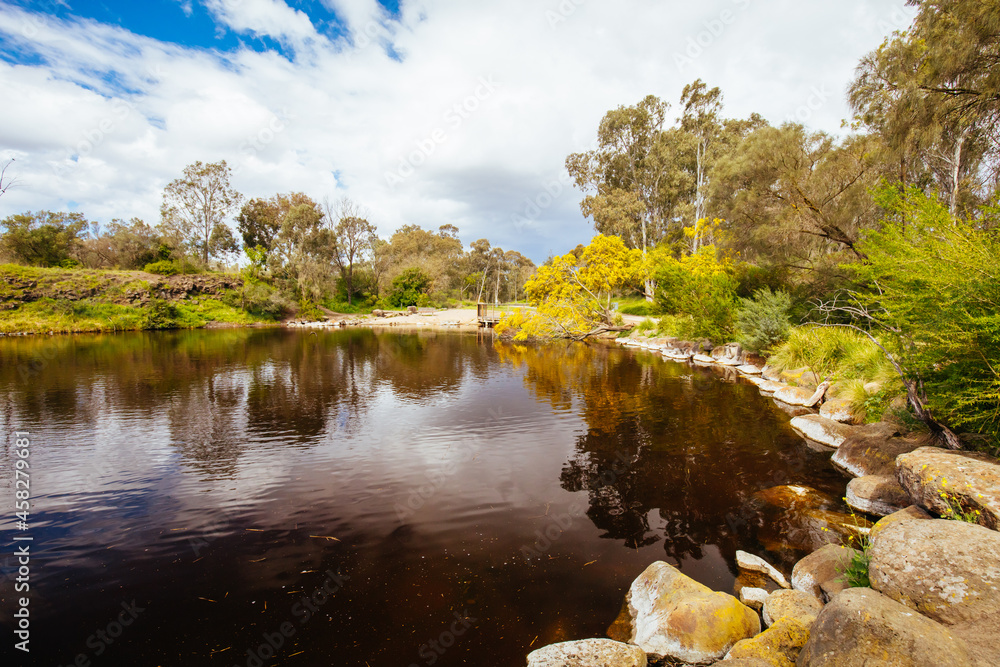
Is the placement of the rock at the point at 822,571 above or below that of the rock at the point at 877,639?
below

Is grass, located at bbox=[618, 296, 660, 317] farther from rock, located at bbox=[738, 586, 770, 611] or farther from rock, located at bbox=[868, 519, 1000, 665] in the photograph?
rock, located at bbox=[868, 519, 1000, 665]

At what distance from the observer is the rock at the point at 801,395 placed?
37.5 feet

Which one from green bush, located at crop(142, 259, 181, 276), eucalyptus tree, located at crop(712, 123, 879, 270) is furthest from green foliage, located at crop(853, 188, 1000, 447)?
green bush, located at crop(142, 259, 181, 276)

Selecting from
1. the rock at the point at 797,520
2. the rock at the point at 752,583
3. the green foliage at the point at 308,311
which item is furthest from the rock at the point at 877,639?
the green foliage at the point at 308,311

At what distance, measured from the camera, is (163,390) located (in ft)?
45.2

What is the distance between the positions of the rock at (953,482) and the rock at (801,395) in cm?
666

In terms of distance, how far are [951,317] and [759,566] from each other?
456 cm

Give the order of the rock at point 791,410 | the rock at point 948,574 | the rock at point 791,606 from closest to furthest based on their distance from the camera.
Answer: the rock at point 948,574, the rock at point 791,606, the rock at point 791,410

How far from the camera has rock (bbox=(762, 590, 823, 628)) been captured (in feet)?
11.3

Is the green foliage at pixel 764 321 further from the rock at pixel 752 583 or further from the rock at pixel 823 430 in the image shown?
the rock at pixel 752 583

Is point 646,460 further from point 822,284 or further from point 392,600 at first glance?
point 822,284

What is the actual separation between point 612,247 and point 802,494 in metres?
20.6

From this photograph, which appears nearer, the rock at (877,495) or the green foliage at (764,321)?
the rock at (877,495)

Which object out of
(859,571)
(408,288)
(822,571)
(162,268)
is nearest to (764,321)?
(822,571)
